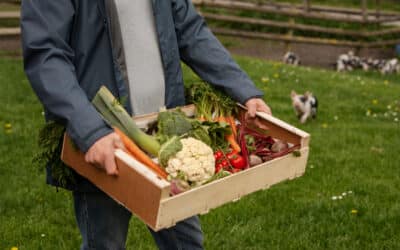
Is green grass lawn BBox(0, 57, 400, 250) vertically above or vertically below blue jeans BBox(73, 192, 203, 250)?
below

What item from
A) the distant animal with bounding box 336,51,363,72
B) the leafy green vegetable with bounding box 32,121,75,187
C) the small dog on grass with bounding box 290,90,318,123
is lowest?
the distant animal with bounding box 336,51,363,72

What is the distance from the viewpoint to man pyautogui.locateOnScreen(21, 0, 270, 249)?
2480 mm

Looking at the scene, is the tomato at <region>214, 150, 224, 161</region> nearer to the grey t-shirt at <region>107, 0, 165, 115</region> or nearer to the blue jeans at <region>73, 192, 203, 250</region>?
the grey t-shirt at <region>107, 0, 165, 115</region>

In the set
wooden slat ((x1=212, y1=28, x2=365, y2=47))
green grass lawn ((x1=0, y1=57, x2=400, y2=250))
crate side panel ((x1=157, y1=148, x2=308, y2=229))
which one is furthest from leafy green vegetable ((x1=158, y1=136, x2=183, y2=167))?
wooden slat ((x1=212, y1=28, x2=365, y2=47))

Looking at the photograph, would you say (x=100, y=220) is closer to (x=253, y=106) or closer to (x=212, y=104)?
(x=212, y=104)

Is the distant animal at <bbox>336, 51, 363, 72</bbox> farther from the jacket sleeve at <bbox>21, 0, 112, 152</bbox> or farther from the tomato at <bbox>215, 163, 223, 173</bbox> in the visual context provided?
the jacket sleeve at <bbox>21, 0, 112, 152</bbox>

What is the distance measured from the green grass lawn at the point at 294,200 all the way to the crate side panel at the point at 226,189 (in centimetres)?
181

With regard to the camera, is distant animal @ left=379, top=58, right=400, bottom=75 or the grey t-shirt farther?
distant animal @ left=379, top=58, right=400, bottom=75

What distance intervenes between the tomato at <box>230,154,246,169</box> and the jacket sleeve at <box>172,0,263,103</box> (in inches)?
13.8

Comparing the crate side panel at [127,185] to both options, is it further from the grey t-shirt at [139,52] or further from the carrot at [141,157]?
the grey t-shirt at [139,52]

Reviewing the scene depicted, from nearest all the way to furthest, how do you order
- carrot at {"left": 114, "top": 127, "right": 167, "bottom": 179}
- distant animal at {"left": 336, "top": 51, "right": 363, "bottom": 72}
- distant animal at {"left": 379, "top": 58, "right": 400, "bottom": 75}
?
carrot at {"left": 114, "top": 127, "right": 167, "bottom": 179} < distant animal at {"left": 379, "top": 58, "right": 400, "bottom": 75} < distant animal at {"left": 336, "top": 51, "right": 363, "bottom": 72}

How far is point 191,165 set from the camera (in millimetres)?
2434

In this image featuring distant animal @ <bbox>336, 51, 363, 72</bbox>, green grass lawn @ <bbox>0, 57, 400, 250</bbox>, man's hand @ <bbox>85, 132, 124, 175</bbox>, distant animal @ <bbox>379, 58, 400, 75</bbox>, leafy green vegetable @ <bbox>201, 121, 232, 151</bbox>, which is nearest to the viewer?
man's hand @ <bbox>85, 132, 124, 175</bbox>

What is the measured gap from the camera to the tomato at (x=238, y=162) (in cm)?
269
